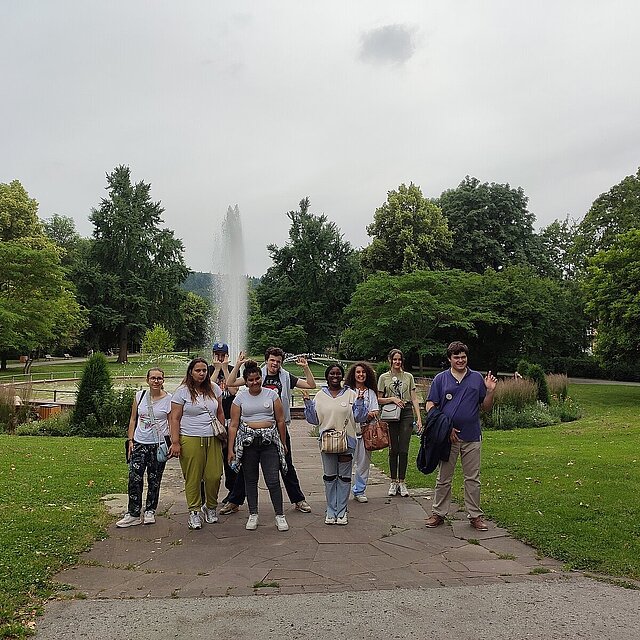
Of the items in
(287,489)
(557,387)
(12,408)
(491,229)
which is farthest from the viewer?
(491,229)

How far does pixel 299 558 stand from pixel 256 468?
49.7 inches

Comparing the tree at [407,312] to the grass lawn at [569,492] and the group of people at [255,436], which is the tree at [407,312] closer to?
the grass lawn at [569,492]

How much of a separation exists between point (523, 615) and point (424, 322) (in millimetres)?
28133

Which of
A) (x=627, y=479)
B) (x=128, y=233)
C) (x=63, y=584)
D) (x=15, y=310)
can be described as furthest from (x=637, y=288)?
(x=128, y=233)

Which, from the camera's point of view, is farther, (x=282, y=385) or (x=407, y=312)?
(x=407, y=312)

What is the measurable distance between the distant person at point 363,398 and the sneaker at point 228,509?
1.49 metres

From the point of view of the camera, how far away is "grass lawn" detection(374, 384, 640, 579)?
5625mm

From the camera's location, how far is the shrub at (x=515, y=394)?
18.5 meters

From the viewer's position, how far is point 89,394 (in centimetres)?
1553

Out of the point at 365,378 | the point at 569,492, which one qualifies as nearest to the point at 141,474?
the point at 365,378

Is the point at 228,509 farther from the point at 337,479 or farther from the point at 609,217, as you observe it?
the point at 609,217

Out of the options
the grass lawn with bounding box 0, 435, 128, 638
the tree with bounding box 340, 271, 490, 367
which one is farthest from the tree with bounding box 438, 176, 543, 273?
the grass lawn with bounding box 0, 435, 128, 638

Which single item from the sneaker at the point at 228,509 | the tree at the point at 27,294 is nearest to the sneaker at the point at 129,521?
the sneaker at the point at 228,509

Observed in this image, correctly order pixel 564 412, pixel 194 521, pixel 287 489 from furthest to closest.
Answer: pixel 564 412 < pixel 287 489 < pixel 194 521
